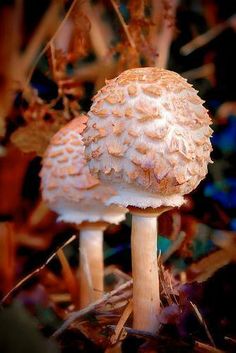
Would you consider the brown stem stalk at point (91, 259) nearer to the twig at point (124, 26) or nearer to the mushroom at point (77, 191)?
the mushroom at point (77, 191)

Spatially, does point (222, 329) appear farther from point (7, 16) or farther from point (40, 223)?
point (7, 16)

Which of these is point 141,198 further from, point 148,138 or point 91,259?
point 91,259

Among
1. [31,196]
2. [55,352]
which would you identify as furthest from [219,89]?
[55,352]

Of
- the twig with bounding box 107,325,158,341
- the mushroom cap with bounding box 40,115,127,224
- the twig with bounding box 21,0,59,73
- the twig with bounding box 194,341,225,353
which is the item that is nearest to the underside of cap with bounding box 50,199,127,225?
the mushroom cap with bounding box 40,115,127,224

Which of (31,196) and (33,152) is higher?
(33,152)

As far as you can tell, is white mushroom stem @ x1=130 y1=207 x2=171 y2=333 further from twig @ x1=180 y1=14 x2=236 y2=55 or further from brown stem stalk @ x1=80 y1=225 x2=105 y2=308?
twig @ x1=180 y1=14 x2=236 y2=55

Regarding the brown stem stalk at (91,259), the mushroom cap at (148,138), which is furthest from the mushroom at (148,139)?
the brown stem stalk at (91,259)

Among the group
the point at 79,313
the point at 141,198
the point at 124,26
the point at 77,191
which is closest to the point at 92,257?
the point at 77,191
